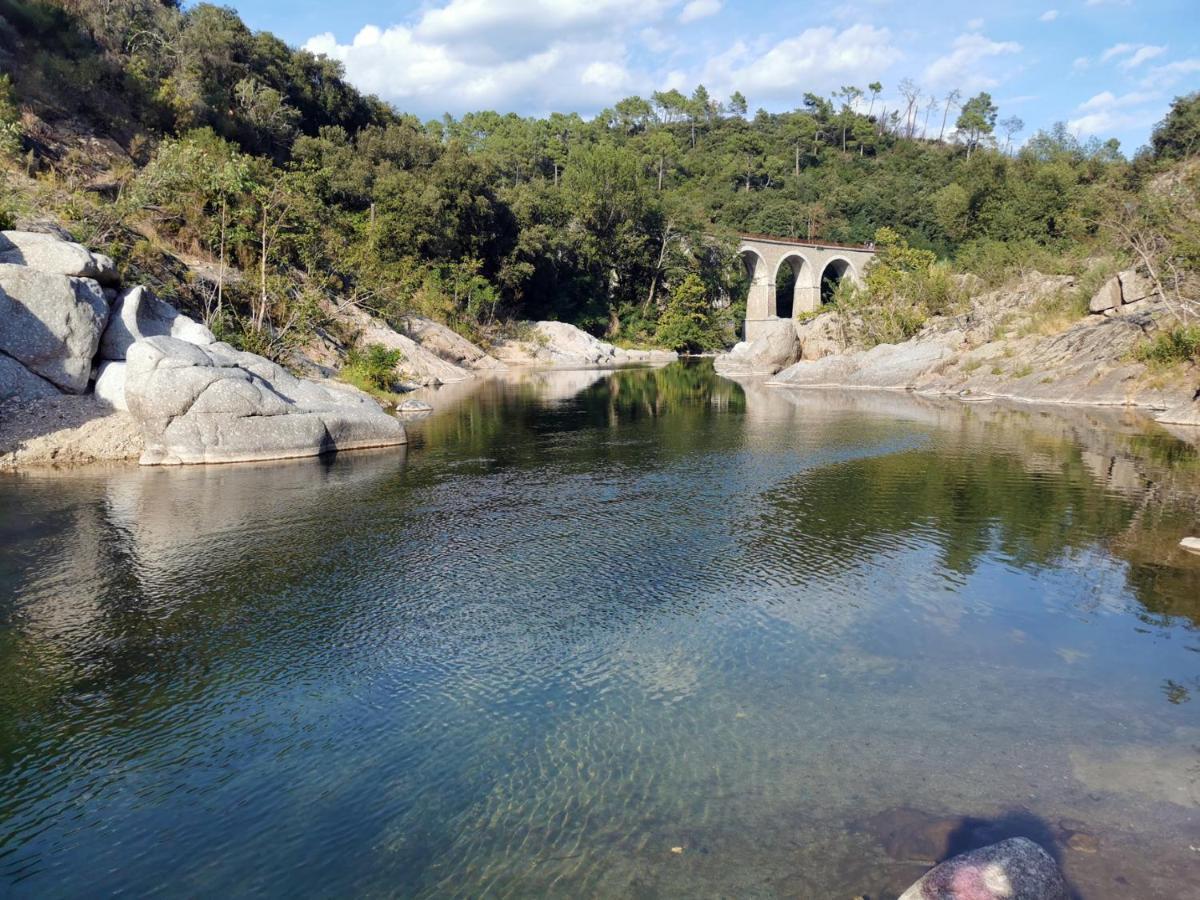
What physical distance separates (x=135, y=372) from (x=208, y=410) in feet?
5.82

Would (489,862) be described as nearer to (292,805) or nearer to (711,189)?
(292,805)

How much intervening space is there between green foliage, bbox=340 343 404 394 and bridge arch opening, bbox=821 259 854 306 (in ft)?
232

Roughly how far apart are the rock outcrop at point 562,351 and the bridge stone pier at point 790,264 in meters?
21.1

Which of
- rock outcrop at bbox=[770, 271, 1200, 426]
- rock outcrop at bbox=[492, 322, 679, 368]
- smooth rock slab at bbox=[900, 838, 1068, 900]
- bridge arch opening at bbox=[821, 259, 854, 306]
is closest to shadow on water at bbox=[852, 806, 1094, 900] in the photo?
smooth rock slab at bbox=[900, 838, 1068, 900]

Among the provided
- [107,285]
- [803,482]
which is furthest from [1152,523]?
[107,285]

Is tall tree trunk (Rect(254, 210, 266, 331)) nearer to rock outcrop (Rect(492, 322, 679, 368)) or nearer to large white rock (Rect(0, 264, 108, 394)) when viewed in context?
large white rock (Rect(0, 264, 108, 394))

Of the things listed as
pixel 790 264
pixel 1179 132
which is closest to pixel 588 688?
pixel 1179 132

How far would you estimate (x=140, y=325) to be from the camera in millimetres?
22562

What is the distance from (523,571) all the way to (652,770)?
557 centimetres

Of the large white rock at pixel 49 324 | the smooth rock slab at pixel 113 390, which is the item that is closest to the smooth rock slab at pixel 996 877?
the smooth rock slab at pixel 113 390

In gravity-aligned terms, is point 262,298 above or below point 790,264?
below

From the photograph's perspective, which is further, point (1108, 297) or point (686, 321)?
point (686, 321)

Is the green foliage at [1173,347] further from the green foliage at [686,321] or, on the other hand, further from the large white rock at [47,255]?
the green foliage at [686,321]

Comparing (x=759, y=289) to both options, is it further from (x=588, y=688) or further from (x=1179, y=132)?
(x=588, y=688)
